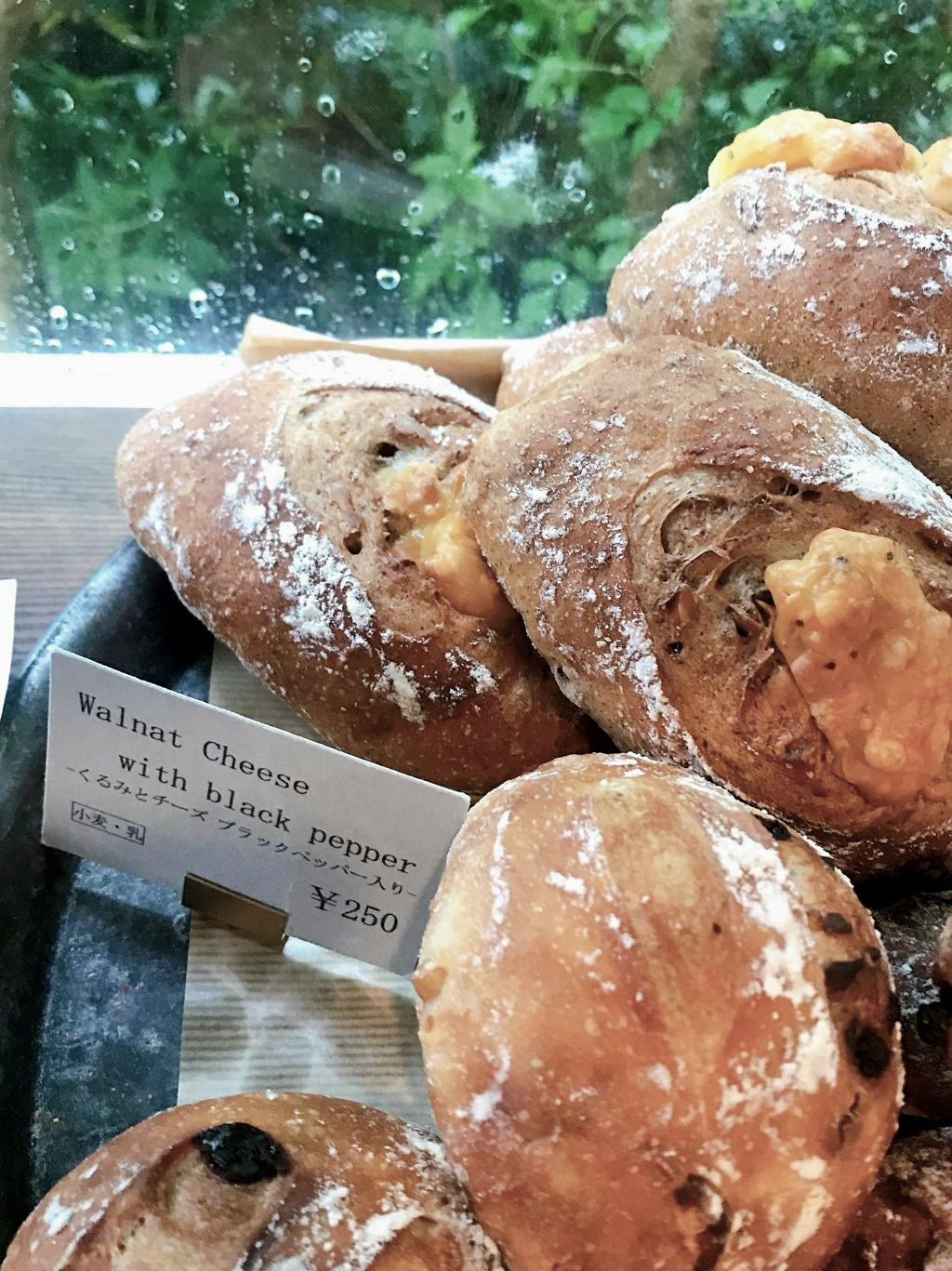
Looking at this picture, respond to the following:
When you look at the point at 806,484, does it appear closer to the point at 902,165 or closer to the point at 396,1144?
the point at 902,165

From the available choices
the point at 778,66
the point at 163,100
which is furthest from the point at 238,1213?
the point at 778,66

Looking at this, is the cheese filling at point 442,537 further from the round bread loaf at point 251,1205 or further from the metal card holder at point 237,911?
the round bread loaf at point 251,1205

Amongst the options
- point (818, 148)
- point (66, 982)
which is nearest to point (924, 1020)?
point (66, 982)

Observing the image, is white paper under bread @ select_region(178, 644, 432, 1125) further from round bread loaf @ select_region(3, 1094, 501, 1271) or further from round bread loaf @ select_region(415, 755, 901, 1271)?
round bread loaf @ select_region(415, 755, 901, 1271)

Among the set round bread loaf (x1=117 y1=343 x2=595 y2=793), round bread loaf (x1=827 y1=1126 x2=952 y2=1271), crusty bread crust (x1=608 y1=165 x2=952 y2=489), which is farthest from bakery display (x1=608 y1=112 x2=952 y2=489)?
round bread loaf (x1=827 y1=1126 x2=952 y2=1271)

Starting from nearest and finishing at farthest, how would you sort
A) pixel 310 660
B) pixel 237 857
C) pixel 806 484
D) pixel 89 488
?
pixel 806 484 → pixel 237 857 → pixel 310 660 → pixel 89 488

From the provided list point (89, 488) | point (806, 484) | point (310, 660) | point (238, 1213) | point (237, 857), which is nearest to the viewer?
point (238, 1213)
